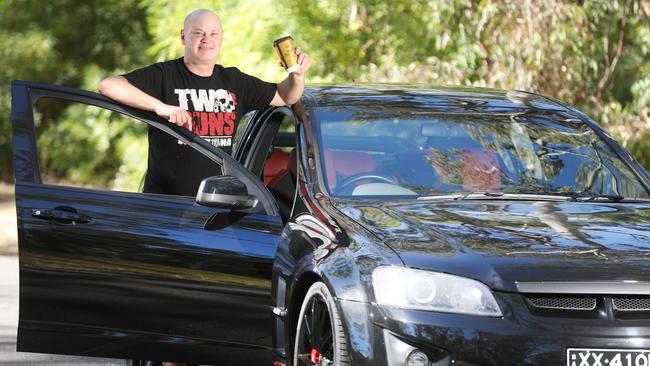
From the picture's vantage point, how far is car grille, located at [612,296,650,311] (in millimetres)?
5230

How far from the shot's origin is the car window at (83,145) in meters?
23.7

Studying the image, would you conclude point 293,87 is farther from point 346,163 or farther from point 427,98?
point 346,163

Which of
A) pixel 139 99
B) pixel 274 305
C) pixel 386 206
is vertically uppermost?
pixel 139 99

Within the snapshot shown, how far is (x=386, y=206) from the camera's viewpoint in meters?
6.08

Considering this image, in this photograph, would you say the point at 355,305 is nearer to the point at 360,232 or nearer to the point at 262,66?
the point at 360,232

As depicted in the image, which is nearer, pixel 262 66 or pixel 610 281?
pixel 610 281

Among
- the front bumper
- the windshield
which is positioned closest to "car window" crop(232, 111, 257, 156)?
the windshield

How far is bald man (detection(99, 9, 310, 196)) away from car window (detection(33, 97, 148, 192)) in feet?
51.1

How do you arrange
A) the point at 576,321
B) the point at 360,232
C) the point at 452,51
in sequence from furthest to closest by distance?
the point at 452,51 < the point at 360,232 < the point at 576,321

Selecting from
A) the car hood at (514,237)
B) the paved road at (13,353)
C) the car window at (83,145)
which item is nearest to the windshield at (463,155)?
the car hood at (514,237)

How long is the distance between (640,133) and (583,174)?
8.05m

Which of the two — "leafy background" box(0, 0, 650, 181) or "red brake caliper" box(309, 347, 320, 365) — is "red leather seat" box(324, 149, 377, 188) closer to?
"red brake caliper" box(309, 347, 320, 365)

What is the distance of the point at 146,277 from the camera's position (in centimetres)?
639

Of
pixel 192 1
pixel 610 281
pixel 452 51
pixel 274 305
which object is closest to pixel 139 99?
pixel 274 305
